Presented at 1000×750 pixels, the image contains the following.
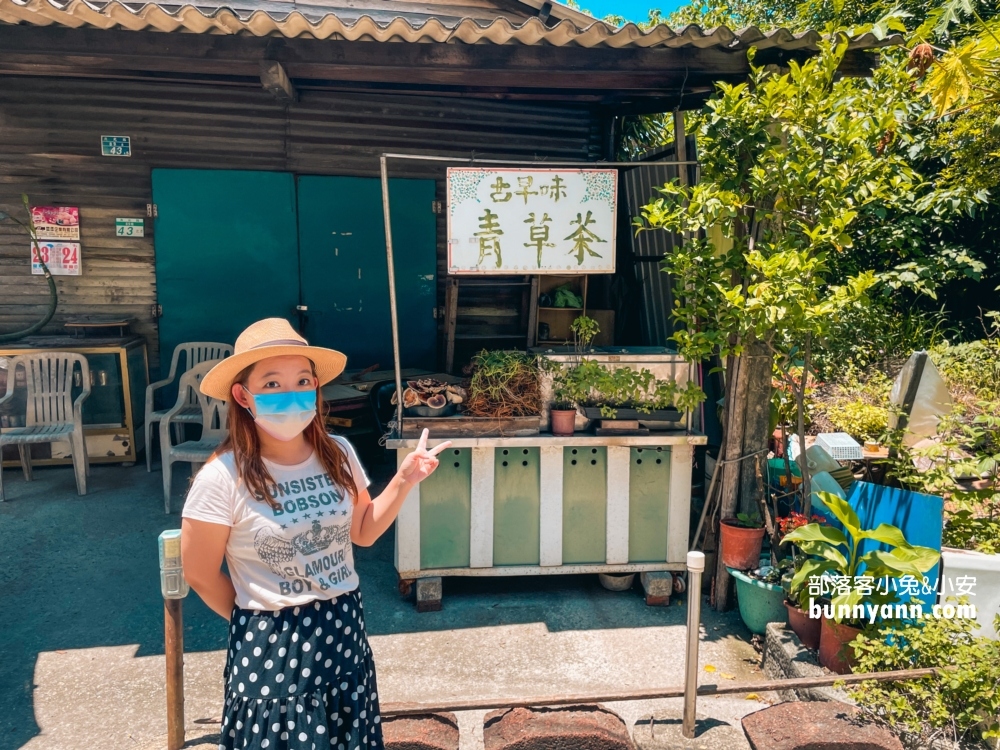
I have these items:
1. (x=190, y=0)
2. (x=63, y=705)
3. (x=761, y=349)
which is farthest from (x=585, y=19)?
(x=63, y=705)

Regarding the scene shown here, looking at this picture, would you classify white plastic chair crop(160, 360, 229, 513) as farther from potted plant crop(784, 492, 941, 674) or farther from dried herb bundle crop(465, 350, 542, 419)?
potted plant crop(784, 492, 941, 674)

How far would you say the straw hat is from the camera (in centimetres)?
226

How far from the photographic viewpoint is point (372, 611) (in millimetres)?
4594

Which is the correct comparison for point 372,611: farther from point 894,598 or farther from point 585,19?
point 585,19

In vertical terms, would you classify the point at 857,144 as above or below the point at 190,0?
below

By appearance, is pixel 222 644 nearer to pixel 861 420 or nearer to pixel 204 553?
pixel 204 553

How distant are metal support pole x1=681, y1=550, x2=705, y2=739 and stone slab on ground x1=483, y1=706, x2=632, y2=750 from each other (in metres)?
0.29

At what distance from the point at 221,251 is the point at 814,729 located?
6.57 meters

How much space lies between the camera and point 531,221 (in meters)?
4.68

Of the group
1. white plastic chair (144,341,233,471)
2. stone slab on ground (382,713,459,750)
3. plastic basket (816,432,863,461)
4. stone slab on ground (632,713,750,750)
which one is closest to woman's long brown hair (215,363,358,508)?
stone slab on ground (382,713,459,750)

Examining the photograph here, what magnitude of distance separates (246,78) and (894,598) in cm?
665

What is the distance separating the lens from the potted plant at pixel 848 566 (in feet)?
11.7

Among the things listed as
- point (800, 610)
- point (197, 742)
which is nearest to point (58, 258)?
point (197, 742)

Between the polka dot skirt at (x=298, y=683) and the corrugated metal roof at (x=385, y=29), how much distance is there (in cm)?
351
